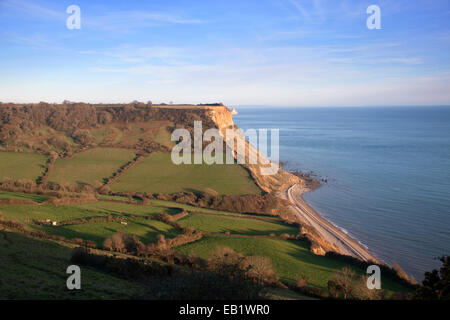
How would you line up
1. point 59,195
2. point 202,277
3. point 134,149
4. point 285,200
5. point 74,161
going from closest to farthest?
point 202,277, point 59,195, point 285,200, point 74,161, point 134,149

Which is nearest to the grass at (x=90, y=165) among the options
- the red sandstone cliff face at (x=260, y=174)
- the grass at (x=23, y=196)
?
the grass at (x=23, y=196)

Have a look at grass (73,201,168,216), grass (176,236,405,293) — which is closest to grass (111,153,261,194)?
grass (73,201,168,216)

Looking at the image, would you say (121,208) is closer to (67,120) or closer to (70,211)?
(70,211)

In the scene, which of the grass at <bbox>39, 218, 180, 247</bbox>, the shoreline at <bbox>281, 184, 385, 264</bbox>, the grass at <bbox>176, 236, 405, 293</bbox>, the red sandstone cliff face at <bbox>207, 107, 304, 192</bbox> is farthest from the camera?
the red sandstone cliff face at <bbox>207, 107, 304, 192</bbox>

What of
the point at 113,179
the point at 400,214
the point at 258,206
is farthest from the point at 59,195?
the point at 400,214

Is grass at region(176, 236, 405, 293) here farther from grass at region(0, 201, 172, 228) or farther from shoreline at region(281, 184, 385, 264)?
grass at region(0, 201, 172, 228)

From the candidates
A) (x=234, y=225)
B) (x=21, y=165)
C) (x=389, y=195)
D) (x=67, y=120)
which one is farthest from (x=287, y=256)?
(x=67, y=120)

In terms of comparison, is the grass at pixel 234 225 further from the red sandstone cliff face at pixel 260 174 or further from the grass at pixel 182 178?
the red sandstone cliff face at pixel 260 174
